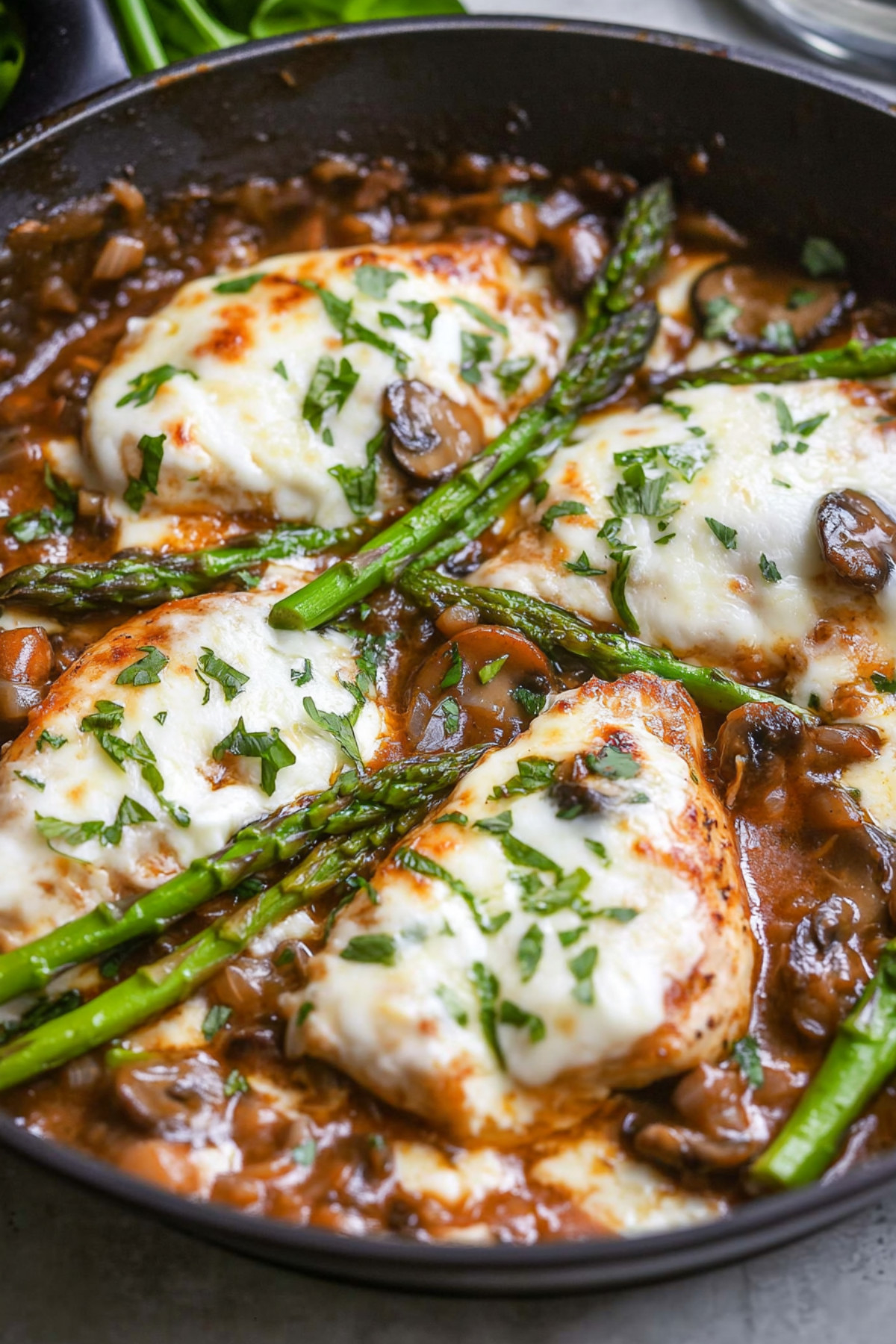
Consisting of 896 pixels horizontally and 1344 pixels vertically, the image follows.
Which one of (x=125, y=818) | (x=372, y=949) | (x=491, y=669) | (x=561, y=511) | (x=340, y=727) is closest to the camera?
(x=372, y=949)

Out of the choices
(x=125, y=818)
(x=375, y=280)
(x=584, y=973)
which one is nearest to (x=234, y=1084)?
(x=125, y=818)

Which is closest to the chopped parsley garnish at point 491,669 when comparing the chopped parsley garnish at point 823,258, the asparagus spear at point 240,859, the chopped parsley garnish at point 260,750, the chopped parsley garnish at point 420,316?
the asparagus spear at point 240,859

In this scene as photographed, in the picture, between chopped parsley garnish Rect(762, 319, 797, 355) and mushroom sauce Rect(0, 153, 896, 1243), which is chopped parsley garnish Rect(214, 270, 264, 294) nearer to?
mushroom sauce Rect(0, 153, 896, 1243)

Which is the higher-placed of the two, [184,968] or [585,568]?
[585,568]

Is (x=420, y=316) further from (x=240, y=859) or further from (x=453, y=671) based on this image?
(x=240, y=859)

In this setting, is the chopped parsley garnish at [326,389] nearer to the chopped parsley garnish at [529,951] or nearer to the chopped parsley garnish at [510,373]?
the chopped parsley garnish at [510,373]

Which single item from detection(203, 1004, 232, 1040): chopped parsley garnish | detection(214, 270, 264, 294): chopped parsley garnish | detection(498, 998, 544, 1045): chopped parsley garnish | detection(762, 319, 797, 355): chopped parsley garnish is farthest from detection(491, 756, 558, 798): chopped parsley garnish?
detection(762, 319, 797, 355): chopped parsley garnish

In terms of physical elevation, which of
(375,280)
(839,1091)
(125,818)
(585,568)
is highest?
(375,280)

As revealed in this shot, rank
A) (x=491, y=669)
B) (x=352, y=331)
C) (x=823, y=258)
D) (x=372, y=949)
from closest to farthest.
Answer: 1. (x=372, y=949)
2. (x=491, y=669)
3. (x=352, y=331)
4. (x=823, y=258)
